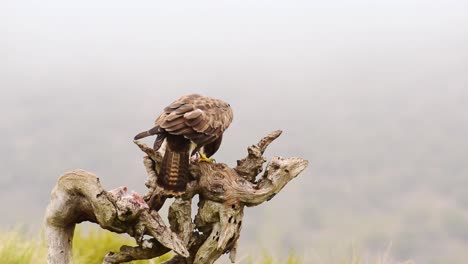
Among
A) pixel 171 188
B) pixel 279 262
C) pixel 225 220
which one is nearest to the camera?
pixel 171 188

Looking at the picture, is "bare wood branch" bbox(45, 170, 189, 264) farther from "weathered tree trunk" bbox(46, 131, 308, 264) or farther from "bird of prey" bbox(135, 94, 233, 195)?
"bird of prey" bbox(135, 94, 233, 195)

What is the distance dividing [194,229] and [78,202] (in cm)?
123

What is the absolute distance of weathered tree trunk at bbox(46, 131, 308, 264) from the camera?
6.04m

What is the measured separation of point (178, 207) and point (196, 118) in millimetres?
991

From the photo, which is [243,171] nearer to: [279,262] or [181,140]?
[181,140]

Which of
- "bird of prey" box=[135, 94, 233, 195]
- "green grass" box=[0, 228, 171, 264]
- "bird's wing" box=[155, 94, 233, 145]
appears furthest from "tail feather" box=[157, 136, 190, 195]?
"green grass" box=[0, 228, 171, 264]

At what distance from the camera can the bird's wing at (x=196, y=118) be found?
5750mm

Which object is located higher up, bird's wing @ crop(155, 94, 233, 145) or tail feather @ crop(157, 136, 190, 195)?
bird's wing @ crop(155, 94, 233, 145)

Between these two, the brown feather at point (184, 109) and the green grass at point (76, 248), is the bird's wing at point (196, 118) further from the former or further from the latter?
the green grass at point (76, 248)

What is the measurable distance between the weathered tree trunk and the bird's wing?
46 centimetres

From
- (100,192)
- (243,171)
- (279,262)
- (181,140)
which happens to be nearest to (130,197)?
(100,192)

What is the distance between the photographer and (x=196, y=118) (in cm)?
589

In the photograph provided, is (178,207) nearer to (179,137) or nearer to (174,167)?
(174,167)

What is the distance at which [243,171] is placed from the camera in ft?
21.2
